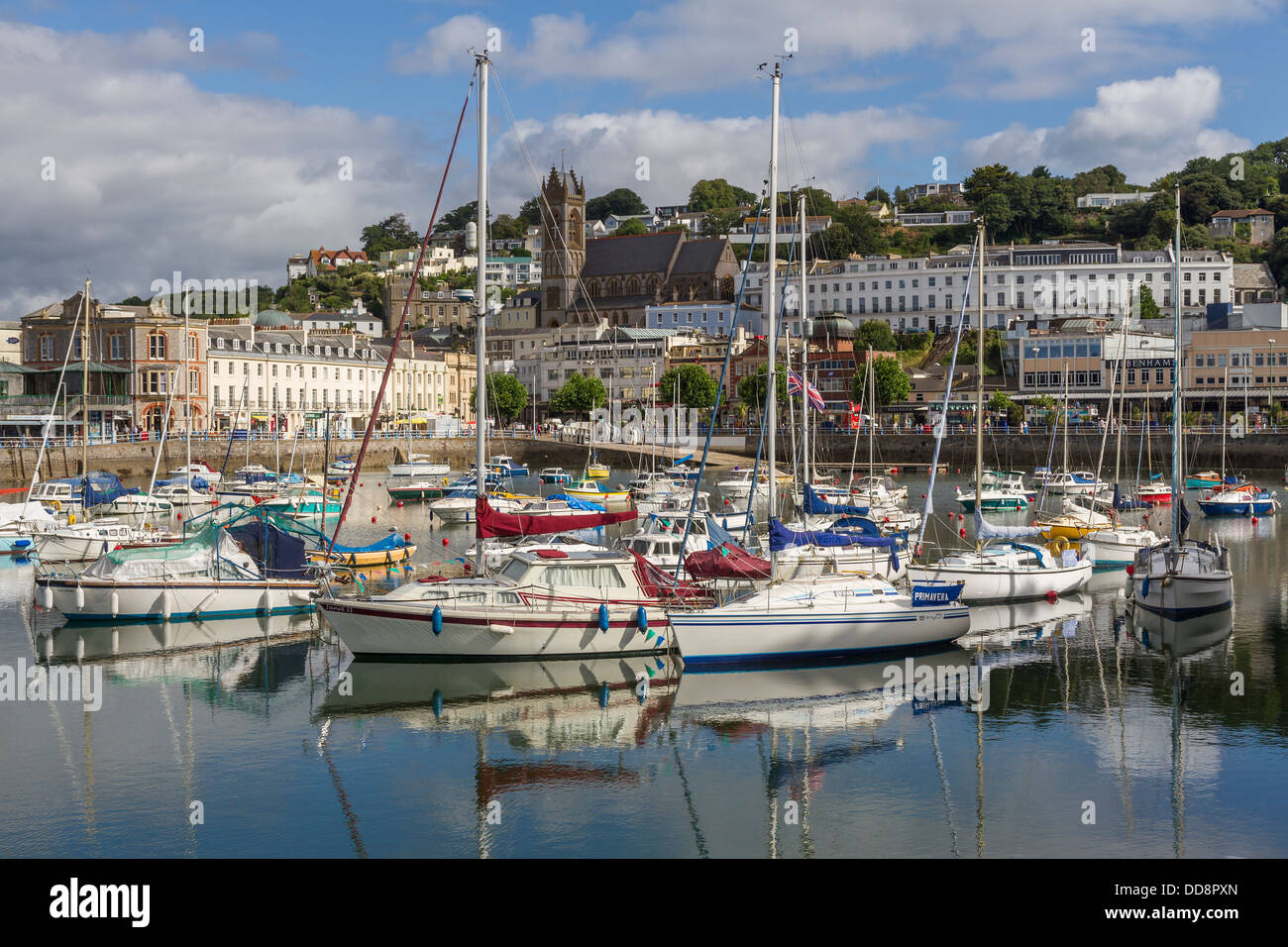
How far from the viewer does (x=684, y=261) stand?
521 ft

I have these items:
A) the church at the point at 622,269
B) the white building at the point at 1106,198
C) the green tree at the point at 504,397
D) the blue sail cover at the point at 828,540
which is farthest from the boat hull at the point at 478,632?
the white building at the point at 1106,198

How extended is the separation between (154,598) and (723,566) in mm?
13099

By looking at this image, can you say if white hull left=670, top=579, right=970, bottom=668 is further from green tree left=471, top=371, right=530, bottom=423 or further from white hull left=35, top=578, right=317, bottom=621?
green tree left=471, top=371, right=530, bottom=423

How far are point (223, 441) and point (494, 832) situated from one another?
7574 cm

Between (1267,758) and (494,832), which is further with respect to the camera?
(1267,758)

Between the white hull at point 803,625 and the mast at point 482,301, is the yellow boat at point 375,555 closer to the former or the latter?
the mast at point 482,301

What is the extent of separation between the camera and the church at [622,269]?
504 feet

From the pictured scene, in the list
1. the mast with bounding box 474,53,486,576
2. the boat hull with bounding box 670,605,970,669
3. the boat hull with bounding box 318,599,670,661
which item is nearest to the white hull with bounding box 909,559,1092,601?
the boat hull with bounding box 670,605,970,669

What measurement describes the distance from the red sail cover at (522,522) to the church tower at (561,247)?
120 m

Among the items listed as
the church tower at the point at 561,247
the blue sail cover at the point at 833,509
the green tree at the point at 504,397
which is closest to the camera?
the blue sail cover at the point at 833,509

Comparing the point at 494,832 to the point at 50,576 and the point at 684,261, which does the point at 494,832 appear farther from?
the point at 684,261

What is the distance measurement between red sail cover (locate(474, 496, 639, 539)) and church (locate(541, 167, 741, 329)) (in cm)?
11796

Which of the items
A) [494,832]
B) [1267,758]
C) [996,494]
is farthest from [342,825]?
[996,494]

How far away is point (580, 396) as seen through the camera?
114750 millimetres
